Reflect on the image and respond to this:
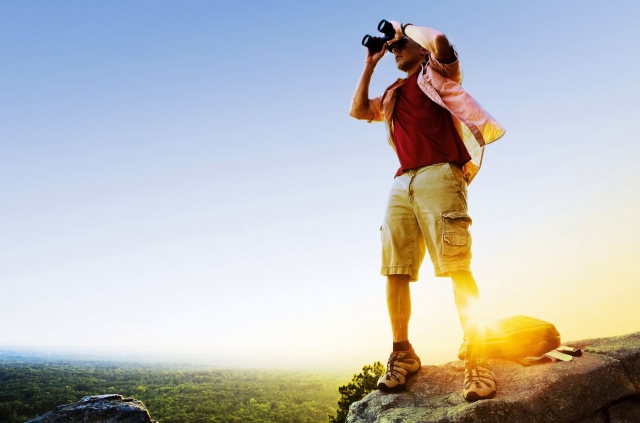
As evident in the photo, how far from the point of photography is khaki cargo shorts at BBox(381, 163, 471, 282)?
3.42 m

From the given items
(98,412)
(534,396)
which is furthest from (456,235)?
(98,412)

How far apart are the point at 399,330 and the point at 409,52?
9.78ft

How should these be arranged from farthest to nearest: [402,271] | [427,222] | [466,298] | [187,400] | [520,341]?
[187,400], [520,341], [402,271], [427,222], [466,298]

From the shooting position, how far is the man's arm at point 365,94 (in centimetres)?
418

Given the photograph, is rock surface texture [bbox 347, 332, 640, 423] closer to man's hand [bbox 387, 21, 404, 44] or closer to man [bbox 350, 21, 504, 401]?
man [bbox 350, 21, 504, 401]

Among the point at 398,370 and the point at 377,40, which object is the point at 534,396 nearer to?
the point at 398,370

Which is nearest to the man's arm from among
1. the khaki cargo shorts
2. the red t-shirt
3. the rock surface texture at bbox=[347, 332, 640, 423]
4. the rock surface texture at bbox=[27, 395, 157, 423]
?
the red t-shirt

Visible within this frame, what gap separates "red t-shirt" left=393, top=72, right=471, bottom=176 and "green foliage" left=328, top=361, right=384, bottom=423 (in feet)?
53.0

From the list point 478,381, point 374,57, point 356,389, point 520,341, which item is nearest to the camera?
point 478,381

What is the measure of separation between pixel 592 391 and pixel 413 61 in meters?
3.59

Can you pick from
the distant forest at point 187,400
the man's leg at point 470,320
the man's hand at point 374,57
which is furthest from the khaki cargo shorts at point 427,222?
the distant forest at point 187,400

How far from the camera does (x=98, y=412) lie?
3646mm

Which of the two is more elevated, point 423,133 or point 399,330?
point 423,133

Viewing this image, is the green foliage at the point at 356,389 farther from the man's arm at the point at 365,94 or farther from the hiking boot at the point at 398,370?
the man's arm at the point at 365,94
